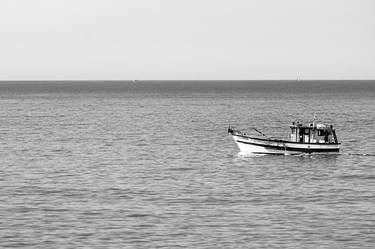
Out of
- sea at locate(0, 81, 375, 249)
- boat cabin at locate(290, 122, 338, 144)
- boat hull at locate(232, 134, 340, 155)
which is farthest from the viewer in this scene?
boat hull at locate(232, 134, 340, 155)

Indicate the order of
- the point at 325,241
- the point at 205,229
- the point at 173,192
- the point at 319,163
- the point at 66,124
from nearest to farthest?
the point at 325,241
the point at 205,229
the point at 173,192
the point at 319,163
the point at 66,124

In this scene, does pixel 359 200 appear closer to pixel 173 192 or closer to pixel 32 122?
pixel 173 192

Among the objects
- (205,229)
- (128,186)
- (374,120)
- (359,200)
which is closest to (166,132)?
(374,120)

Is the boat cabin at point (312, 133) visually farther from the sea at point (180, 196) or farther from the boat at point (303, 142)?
the sea at point (180, 196)

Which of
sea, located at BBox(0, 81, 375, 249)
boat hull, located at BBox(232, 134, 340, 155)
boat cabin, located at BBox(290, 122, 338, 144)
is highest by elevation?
boat cabin, located at BBox(290, 122, 338, 144)

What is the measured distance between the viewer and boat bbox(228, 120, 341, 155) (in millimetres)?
68812

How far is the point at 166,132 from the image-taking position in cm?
10631

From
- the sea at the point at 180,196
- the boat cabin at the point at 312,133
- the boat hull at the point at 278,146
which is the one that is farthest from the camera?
the boat hull at the point at 278,146

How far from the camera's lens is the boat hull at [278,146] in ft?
226

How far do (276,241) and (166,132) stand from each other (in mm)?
70075

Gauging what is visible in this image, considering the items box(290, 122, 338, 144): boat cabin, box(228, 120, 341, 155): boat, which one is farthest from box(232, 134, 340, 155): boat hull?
box(290, 122, 338, 144): boat cabin

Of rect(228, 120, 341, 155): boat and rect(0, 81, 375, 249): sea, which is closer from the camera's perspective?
rect(0, 81, 375, 249): sea

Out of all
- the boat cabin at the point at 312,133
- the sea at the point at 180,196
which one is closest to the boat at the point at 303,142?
the boat cabin at the point at 312,133

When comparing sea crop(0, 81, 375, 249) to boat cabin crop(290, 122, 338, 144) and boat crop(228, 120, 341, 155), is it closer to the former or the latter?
boat crop(228, 120, 341, 155)
